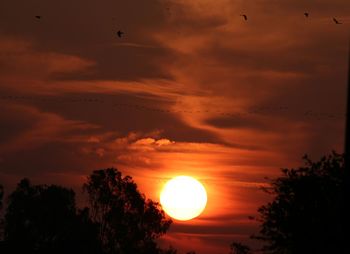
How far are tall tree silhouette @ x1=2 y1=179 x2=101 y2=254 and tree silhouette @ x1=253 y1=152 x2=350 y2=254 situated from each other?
8004 cm

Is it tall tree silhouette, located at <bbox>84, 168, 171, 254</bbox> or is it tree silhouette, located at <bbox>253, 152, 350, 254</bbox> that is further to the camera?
tall tree silhouette, located at <bbox>84, 168, 171, 254</bbox>

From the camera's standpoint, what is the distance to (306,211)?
5056 centimetres

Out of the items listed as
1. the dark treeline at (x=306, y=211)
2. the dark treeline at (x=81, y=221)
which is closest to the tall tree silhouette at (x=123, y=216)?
the dark treeline at (x=81, y=221)

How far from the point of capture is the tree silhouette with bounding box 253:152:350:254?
156 ft

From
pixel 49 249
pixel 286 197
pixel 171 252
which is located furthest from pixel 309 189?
pixel 171 252

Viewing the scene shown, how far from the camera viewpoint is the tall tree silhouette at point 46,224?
131 metres

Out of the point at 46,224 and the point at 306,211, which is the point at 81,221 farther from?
the point at 306,211

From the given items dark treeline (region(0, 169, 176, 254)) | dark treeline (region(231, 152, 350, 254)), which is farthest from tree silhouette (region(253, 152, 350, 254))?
dark treeline (region(0, 169, 176, 254))

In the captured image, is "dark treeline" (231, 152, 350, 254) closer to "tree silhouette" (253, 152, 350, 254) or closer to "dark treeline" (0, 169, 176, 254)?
"tree silhouette" (253, 152, 350, 254)

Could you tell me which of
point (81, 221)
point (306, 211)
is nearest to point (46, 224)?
point (81, 221)

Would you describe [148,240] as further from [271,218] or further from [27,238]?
[271,218]

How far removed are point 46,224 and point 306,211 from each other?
89709mm

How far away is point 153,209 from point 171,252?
2809 centimetres

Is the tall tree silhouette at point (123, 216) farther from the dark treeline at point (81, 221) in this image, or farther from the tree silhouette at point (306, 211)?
the tree silhouette at point (306, 211)
